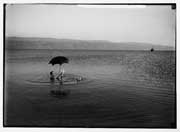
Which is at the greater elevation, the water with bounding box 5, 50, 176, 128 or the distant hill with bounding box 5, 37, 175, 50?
the distant hill with bounding box 5, 37, 175, 50

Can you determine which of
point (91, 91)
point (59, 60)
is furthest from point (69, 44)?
point (91, 91)

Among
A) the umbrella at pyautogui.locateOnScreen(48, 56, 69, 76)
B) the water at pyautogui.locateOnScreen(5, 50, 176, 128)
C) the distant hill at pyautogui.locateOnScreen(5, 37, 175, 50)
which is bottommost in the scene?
the water at pyautogui.locateOnScreen(5, 50, 176, 128)

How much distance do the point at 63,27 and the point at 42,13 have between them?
153 mm

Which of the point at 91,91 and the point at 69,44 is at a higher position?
the point at 69,44

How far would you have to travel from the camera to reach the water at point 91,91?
1.12 metres

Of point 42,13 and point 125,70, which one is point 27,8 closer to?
point 42,13

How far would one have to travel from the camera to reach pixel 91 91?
1127 millimetres

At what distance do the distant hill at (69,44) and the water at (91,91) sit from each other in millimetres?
30

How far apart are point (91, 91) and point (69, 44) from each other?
0.31 m

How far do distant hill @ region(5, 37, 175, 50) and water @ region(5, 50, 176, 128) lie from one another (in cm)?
3

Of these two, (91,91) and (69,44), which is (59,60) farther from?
(91,91)

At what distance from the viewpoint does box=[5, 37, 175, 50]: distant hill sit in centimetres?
112

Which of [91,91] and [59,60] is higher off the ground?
[59,60]

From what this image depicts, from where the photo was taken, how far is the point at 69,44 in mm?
1113
